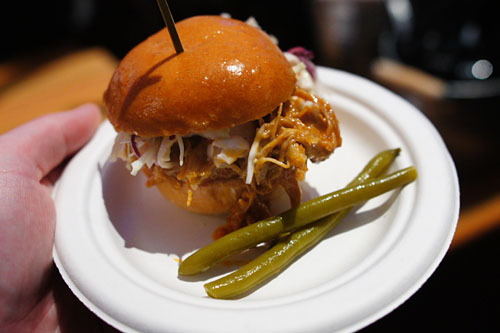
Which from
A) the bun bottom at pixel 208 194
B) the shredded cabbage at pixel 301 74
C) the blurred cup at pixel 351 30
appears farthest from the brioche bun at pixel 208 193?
the blurred cup at pixel 351 30

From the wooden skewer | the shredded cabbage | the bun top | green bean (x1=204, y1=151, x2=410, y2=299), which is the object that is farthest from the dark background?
the wooden skewer

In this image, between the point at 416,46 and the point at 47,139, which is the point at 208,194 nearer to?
the point at 47,139

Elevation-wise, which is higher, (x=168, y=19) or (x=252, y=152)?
(x=168, y=19)

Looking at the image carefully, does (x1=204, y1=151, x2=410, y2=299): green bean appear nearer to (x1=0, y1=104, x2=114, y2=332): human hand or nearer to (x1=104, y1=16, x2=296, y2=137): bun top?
(x1=104, y1=16, x2=296, y2=137): bun top

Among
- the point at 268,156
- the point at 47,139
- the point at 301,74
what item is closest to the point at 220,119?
the point at 268,156

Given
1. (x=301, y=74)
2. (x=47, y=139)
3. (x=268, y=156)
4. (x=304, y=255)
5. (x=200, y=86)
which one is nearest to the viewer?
(x=200, y=86)

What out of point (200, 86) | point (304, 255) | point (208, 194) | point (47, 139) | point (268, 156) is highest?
point (200, 86)

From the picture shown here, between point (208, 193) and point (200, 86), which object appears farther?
point (208, 193)

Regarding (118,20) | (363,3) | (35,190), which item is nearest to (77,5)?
(118,20)
